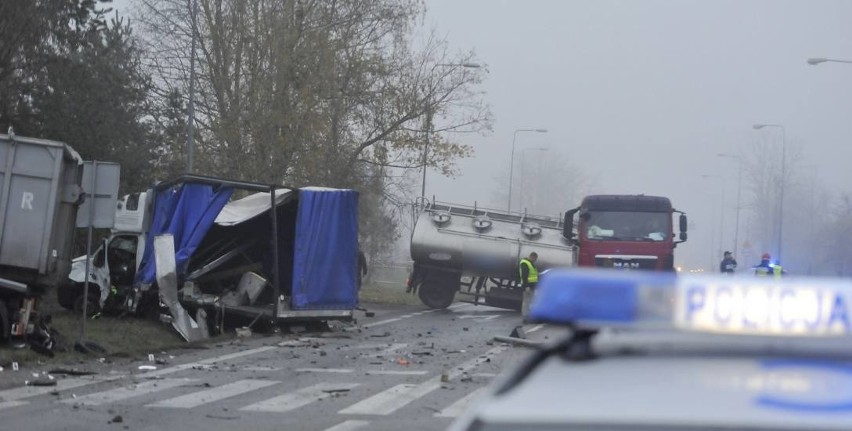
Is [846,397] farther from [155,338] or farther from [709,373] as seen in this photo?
[155,338]

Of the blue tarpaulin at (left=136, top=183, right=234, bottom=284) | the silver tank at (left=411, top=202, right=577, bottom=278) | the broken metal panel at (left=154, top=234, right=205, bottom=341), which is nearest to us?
the broken metal panel at (left=154, top=234, right=205, bottom=341)

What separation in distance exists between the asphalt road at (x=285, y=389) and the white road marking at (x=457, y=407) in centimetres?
1

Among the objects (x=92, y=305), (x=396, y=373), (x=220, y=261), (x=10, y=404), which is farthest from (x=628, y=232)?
(x=10, y=404)

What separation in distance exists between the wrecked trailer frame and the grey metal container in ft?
12.2

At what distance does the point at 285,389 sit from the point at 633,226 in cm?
1928

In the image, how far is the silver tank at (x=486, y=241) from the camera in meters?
34.1

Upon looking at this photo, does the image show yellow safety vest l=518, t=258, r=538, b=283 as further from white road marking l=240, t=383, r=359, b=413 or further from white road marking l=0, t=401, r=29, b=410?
white road marking l=0, t=401, r=29, b=410

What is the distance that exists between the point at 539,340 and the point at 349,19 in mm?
22054

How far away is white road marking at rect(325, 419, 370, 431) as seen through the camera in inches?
439

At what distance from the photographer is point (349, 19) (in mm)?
42281

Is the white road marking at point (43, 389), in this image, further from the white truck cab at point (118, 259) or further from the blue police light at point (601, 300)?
the blue police light at point (601, 300)

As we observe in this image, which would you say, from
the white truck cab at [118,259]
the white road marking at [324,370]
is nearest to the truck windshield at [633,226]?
the white truck cab at [118,259]

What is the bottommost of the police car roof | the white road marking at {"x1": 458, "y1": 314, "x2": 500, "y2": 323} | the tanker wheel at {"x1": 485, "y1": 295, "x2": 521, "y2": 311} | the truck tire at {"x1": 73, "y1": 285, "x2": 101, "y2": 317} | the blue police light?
the truck tire at {"x1": 73, "y1": 285, "x2": 101, "y2": 317}

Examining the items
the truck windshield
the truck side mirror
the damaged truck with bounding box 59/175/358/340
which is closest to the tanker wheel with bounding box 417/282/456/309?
the truck side mirror
